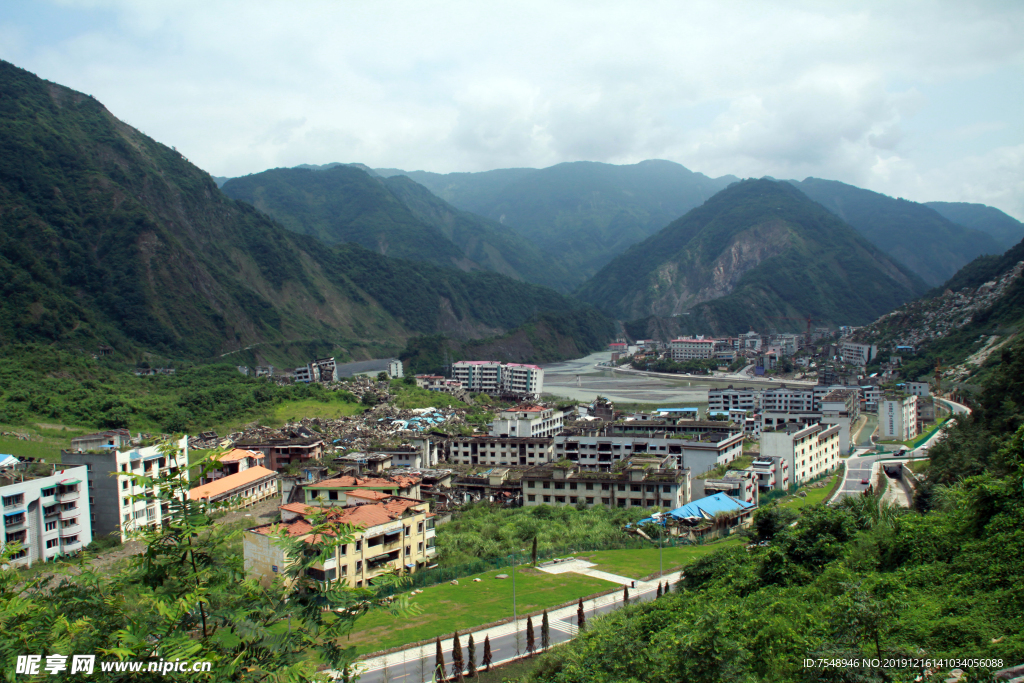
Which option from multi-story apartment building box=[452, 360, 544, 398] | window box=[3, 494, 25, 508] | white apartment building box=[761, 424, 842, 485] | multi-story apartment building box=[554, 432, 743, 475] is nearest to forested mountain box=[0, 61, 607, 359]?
multi-story apartment building box=[452, 360, 544, 398]

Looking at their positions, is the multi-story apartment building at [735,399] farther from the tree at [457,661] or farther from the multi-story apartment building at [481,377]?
the tree at [457,661]

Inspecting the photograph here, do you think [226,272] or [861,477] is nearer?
[861,477]

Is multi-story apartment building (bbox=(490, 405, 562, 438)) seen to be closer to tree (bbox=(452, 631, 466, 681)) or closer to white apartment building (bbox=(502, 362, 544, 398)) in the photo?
white apartment building (bbox=(502, 362, 544, 398))

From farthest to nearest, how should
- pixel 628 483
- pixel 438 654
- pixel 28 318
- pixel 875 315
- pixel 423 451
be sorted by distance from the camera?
pixel 875 315, pixel 28 318, pixel 423 451, pixel 628 483, pixel 438 654

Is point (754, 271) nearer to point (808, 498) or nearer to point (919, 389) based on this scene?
point (919, 389)

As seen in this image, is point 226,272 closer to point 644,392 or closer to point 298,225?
point 644,392

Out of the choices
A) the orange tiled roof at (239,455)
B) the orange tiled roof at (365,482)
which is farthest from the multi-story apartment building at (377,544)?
the orange tiled roof at (239,455)

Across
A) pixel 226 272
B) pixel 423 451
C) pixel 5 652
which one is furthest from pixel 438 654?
pixel 226 272
